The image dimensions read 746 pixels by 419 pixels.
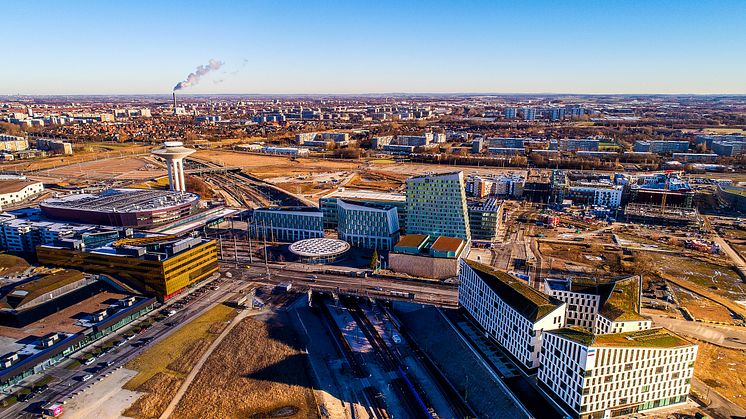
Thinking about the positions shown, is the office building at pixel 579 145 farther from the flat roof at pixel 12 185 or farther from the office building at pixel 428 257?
the flat roof at pixel 12 185

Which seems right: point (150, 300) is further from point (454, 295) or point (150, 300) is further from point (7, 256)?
point (454, 295)

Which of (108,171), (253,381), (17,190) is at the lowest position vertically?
(253,381)

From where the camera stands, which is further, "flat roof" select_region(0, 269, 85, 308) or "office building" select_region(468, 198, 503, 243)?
"office building" select_region(468, 198, 503, 243)

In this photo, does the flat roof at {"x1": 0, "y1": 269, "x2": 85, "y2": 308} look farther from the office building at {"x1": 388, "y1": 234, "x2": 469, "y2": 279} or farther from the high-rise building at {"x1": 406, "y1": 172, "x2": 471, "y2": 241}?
the high-rise building at {"x1": 406, "y1": 172, "x2": 471, "y2": 241}

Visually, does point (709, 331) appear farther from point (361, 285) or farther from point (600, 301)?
point (361, 285)

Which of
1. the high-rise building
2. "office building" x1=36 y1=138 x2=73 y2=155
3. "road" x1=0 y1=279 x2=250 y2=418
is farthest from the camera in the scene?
"office building" x1=36 y1=138 x2=73 y2=155

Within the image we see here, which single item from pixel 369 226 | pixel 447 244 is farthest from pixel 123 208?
pixel 447 244

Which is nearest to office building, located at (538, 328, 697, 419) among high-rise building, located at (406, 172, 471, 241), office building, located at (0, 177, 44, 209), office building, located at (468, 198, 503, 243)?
high-rise building, located at (406, 172, 471, 241)

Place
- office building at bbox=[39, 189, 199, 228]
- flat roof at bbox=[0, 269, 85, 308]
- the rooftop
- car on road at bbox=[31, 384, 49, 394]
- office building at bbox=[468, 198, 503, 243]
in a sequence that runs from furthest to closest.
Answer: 1. the rooftop
2. office building at bbox=[468, 198, 503, 243]
3. office building at bbox=[39, 189, 199, 228]
4. flat roof at bbox=[0, 269, 85, 308]
5. car on road at bbox=[31, 384, 49, 394]
